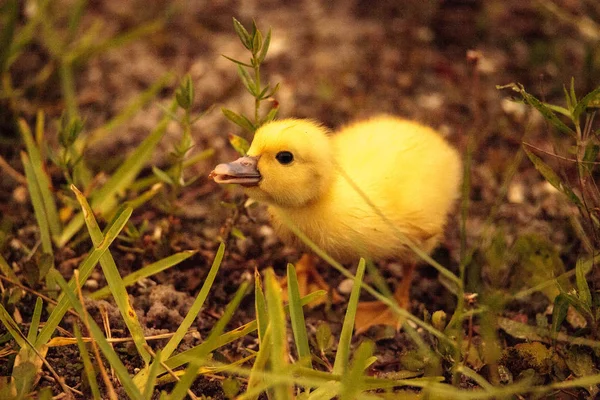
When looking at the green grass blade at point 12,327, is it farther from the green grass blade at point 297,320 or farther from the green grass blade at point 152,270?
the green grass blade at point 297,320

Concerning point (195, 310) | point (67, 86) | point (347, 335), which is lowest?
point (347, 335)

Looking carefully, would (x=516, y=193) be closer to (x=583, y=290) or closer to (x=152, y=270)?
(x=583, y=290)

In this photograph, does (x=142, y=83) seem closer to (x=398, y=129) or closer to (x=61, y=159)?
(x=61, y=159)

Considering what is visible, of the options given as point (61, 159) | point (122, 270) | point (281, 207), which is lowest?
point (122, 270)

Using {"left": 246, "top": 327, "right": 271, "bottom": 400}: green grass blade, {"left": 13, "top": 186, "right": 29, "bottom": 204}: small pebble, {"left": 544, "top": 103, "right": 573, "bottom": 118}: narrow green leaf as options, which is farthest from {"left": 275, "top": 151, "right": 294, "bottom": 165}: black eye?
{"left": 13, "top": 186, "right": 29, "bottom": 204}: small pebble

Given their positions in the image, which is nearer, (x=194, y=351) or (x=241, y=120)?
(x=194, y=351)

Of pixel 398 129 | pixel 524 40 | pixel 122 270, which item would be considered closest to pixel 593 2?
pixel 524 40

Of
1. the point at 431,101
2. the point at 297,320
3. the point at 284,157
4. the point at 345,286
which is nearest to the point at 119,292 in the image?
the point at 297,320
